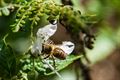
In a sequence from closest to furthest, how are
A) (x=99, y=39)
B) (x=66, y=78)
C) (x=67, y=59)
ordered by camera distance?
(x=67, y=59), (x=66, y=78), (x=99, y=39)

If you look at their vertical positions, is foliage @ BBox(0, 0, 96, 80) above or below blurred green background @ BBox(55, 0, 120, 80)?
above

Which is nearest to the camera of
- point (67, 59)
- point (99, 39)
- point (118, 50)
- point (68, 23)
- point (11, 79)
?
point (11, 79)

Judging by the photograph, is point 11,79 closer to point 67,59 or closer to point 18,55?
point 18,55

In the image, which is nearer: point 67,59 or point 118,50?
point 67,59

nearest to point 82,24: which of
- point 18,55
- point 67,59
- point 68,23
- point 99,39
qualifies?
point 68,23

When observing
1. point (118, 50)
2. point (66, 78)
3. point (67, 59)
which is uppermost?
point (67, 59)

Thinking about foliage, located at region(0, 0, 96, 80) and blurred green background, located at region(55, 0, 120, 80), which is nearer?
foliage, located at region(0, 0, 96, 80)

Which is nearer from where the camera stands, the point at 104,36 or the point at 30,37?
the point at 30,37

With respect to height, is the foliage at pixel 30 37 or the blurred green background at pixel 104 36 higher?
the foliage at pixel 30 37

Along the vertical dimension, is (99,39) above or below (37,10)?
below

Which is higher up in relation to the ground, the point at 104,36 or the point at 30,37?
the point at 30,37

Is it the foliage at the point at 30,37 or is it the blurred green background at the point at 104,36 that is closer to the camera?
the foliage at the point at 30,37
